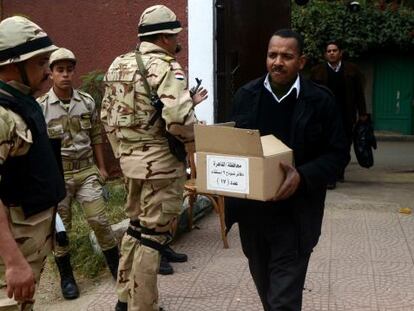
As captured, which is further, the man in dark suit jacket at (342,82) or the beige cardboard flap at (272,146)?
the man in dark suit jacket at (342,82)

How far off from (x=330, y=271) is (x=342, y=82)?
384 centimetres

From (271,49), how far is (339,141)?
58 cm

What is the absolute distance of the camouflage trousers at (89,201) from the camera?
15.6 ft

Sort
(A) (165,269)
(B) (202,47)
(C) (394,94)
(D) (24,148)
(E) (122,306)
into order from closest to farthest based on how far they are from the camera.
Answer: (D) (24,148)
(E) (122,306)
(A) (165,269)
(B) (202,47)
(C) (394,94)

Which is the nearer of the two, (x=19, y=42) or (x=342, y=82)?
(x=19, y=42)

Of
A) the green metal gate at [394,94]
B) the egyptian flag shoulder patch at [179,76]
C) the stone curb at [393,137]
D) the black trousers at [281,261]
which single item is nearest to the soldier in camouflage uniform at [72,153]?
the egyptian flag shoulder patch at [179,76]

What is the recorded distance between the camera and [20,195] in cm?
282

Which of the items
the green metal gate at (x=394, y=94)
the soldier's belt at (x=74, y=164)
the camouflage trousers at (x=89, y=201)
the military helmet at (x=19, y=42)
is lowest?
the green metal gate at (x=394, y=94)

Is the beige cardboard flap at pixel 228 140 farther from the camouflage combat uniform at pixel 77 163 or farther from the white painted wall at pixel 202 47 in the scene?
the white painted wall at pixel 202 47

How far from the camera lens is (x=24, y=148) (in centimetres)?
276

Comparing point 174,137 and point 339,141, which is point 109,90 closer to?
point 174,137

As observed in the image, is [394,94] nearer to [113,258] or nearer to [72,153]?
[113,258]

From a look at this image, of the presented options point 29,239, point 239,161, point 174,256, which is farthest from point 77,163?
point 239,161

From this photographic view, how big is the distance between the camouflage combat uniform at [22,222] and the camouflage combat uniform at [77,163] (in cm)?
169
